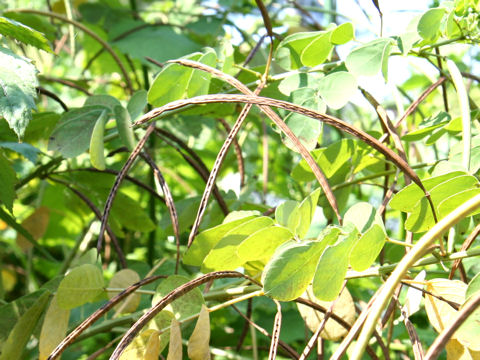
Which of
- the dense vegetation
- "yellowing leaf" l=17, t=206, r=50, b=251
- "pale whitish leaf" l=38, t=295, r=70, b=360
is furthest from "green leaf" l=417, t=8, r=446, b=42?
"yellowing leaf" l=17, t=206, r=50, b=251

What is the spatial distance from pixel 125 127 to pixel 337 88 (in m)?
0.18

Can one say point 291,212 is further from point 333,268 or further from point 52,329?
point 52,329

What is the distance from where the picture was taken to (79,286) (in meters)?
0.42

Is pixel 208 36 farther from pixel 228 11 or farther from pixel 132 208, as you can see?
pixel 132 208

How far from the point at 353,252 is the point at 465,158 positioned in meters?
0.11

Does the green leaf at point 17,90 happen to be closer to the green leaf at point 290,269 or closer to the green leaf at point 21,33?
the green leaf at point 21,33

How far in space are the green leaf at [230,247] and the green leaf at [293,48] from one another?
16 cm

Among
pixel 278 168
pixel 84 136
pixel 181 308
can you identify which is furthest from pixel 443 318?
pixel 278 168

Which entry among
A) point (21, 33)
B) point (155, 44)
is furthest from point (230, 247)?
point (155, 44)

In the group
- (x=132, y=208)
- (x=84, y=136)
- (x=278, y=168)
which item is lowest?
(x=278, y=168)

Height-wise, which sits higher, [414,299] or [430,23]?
[430,23]

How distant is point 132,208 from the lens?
62 centimetres

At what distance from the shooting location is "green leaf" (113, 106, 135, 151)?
0.50 metres

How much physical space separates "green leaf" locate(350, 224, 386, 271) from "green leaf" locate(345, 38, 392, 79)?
5.7 inches
